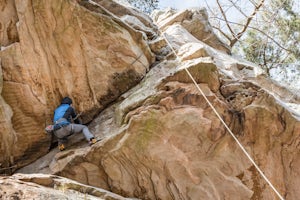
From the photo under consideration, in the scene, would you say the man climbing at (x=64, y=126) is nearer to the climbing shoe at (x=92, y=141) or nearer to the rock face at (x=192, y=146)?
the climbing shoe at (x=92, y=141)

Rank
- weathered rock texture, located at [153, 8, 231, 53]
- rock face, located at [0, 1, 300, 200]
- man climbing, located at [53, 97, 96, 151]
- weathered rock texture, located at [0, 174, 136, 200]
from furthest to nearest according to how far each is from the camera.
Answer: weathered rock texture, located at [153, 8, 231, 53], man climbing, located at [53, 97, 96, 151], rock face, located at [0, 1, 300, 200], weathered rock texture, located at [0, 174, 136, 200]

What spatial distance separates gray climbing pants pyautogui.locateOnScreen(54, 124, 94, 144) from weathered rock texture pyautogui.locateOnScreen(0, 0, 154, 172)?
56 cm

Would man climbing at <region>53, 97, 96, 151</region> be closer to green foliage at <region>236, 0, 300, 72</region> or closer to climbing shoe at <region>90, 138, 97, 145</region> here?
climbing shoe at <region>90, 138, 97, 145</region>

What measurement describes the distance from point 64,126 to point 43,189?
8.47 ft

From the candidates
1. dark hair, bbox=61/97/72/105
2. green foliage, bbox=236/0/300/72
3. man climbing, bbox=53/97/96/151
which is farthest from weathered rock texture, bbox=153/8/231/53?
man climbing, bbox=53/97/96/151

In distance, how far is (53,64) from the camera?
7891mm

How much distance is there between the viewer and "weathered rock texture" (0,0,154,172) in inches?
298

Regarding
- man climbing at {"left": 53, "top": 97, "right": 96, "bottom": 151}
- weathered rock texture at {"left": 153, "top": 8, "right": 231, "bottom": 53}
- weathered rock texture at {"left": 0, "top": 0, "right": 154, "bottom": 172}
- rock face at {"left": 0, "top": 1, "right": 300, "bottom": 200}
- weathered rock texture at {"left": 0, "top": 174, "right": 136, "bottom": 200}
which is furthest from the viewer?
weathered rock texture at {"left": 153, "top": 8, "right": 231, "bottom": 53}

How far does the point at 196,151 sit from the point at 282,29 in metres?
8.82

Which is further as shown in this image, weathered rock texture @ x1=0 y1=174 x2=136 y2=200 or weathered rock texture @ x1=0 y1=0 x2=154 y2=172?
weathered rock texture @ x1=0 y1=0 x2=154 y2=172

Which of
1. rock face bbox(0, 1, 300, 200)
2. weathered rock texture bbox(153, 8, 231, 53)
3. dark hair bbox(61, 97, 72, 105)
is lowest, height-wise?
rock face bbox(0, 1, 300, 200)

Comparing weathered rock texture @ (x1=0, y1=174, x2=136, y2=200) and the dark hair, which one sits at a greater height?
the dark hair

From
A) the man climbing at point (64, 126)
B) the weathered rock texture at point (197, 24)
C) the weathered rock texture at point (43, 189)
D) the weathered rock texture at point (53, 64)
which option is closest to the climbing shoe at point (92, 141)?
the man climbing at point (64, 126)

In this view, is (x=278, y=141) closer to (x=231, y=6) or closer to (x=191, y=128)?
(x=191, y=128)
